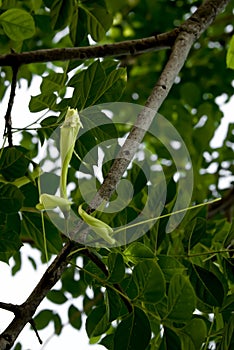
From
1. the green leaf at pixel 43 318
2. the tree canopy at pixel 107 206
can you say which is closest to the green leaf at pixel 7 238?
the tree canopy at pixel 107 206

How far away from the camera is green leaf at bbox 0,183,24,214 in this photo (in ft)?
1.96

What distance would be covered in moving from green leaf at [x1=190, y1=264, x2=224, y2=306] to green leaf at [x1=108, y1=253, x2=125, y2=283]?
0.10 metres

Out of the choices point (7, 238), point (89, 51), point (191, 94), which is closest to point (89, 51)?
point (89, 51)

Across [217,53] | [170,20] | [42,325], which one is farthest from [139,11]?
[42,325]

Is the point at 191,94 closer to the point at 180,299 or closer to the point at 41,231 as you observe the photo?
the point at 41,231

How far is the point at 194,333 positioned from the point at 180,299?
0.12ft

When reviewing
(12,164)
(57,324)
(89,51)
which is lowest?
(57,324)

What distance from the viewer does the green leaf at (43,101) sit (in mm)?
616

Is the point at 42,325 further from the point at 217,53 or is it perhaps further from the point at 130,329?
the point at 217,53

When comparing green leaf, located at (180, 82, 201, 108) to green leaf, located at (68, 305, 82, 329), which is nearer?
green leaf, located at (68, 305, 82, 329)

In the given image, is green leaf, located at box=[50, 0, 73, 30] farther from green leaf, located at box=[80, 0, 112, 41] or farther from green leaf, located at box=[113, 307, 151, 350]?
green leaf, located at box=[113, 307, 151, 350]

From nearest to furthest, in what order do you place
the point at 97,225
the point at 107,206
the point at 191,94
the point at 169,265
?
the point at 97,225
the point at 169,265
the point at 107,206
the point at 191,94

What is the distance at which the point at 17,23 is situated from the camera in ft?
2.26

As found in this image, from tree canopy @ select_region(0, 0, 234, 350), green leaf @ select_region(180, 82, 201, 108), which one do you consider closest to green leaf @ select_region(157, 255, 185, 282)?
tree canopy @ select_region(0, 0, 234, 350)
